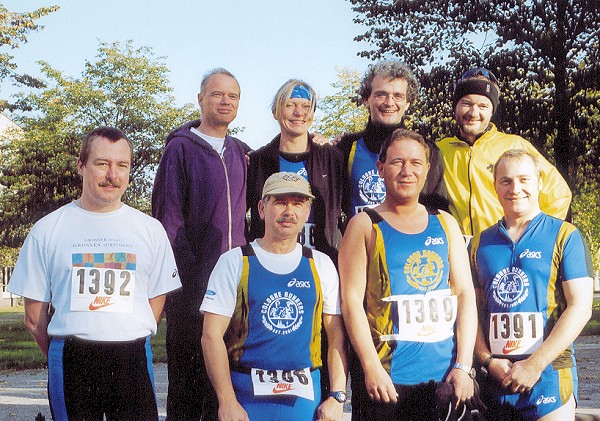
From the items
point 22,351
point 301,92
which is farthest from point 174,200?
point 22,351

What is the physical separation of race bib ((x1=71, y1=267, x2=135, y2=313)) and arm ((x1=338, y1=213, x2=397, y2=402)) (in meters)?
1.12

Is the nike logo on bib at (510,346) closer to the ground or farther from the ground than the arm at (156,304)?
closer to the ground

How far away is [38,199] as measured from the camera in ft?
92.9

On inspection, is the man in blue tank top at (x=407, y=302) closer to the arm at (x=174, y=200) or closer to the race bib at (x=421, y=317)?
the race bib at (x=421, y=317)

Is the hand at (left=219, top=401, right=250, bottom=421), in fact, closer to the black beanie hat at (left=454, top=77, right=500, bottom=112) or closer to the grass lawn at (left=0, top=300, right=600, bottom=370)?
the black beanie hat at (left=454, top=77, right=500, bottom=112)

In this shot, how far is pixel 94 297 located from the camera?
4.07m

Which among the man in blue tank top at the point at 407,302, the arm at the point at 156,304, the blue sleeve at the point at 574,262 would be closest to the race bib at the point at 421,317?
the man in blue tank top at the point at 407,302

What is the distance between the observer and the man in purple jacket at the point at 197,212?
16.6ft

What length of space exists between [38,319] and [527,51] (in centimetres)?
1740

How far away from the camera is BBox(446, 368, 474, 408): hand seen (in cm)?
402

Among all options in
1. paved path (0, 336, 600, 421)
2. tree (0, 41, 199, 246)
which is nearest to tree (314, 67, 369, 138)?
tree (0, 41, 199, 246)

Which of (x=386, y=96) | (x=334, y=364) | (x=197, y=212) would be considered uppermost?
(x=386, y=96)

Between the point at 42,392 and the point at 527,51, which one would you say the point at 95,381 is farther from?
the point at 527,51

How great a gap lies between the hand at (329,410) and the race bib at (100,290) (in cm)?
110
